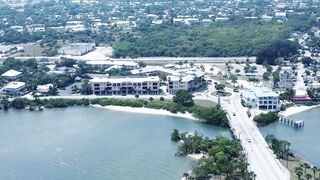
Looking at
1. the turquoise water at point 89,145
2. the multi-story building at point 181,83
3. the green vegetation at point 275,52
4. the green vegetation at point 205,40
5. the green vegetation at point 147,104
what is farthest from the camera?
the green vegetation at point 205,40

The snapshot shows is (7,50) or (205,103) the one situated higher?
(7,50)

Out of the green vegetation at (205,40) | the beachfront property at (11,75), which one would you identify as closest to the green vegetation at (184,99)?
the beachfront property at (11,75)

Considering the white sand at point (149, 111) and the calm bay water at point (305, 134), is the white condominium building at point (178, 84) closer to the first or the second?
the white sand at point (149, 111)

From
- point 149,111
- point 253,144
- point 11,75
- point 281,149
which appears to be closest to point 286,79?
point 149,111

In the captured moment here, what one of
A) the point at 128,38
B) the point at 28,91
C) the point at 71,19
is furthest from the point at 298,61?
the point at 71,19

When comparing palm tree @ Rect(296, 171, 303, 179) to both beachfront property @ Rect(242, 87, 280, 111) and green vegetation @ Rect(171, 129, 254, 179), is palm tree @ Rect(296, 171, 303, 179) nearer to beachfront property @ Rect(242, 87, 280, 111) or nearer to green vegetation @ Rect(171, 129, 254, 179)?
green vegetation @ Rect(171, 129, 254, 179)

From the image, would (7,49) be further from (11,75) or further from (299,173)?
(299,173)

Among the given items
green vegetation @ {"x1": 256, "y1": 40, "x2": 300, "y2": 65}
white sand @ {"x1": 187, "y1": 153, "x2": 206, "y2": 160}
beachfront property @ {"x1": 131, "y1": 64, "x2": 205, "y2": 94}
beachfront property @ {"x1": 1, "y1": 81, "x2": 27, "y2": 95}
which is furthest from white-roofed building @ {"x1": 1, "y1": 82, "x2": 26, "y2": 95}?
green vegetation @ {"x1": 256, "y1": 40, "x2": 300, "y2": 65}
